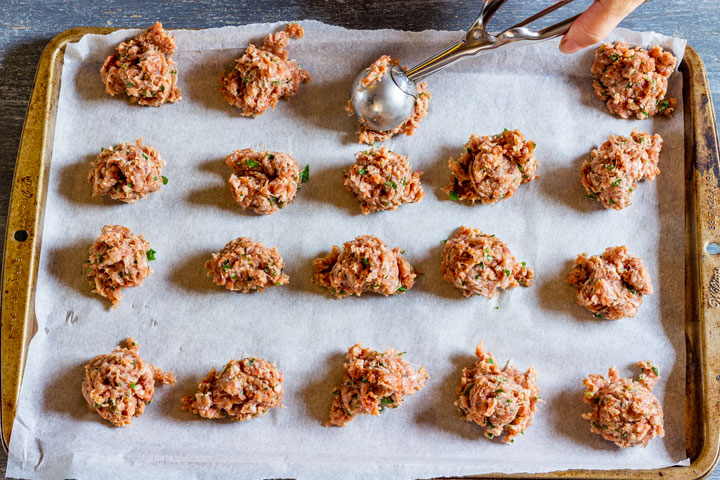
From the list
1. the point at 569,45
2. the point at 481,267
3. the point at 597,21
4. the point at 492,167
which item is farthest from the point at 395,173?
the point at 597,21

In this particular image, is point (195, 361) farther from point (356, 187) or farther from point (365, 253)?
point (356, 187)

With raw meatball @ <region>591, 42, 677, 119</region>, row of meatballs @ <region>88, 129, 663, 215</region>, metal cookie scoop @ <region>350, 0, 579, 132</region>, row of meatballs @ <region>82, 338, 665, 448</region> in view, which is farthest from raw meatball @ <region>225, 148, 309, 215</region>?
raw meatball @ <region>591, 42, 677, 119</region>

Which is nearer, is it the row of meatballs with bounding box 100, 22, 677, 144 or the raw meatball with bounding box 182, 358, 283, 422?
the raw meatball with bounding box 182, 358, 283, 422

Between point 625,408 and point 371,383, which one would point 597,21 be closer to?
point 625,408

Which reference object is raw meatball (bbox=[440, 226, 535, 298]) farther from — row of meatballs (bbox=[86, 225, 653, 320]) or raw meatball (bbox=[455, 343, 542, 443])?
raw meatball (bbox=[455, 343, 542, 443])

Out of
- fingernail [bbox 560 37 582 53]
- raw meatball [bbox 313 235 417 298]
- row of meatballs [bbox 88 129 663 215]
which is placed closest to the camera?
fingernail [bbox 560 37 582 53]

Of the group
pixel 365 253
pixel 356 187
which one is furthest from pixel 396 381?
pixel 356 187
